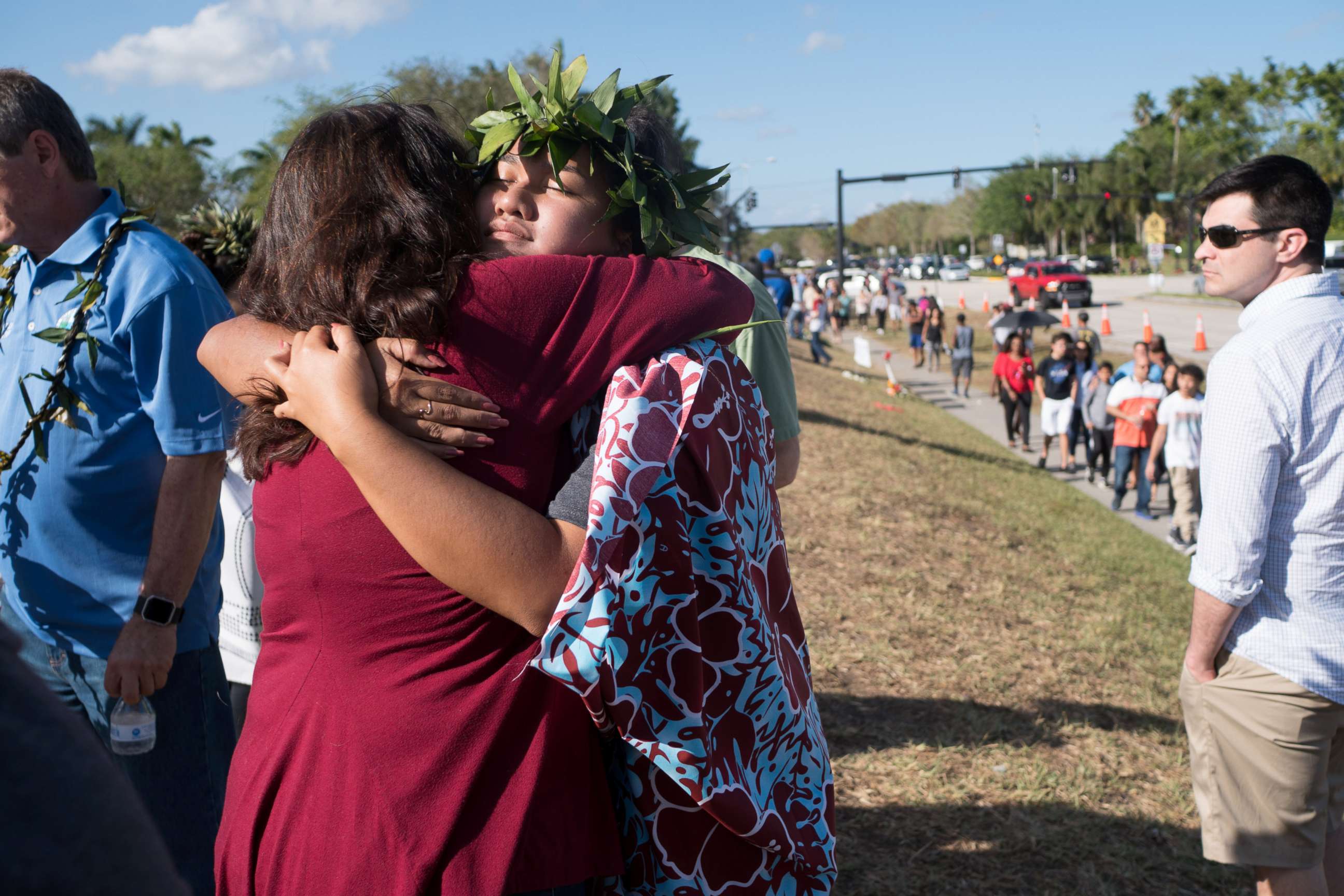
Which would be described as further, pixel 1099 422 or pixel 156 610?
pixel 1099 422

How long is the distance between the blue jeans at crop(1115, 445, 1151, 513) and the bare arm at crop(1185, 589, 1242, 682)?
31.9ft

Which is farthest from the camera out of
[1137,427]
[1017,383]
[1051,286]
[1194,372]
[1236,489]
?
[1051,286]

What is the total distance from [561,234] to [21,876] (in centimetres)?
128

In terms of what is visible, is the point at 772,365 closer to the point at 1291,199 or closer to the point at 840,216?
the point at 1291,199

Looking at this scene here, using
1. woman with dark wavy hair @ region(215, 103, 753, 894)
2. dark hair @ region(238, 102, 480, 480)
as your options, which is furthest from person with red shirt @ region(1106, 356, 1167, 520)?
dark hair @ region(238, 102, 480, 480)

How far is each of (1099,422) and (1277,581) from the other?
36.3ft

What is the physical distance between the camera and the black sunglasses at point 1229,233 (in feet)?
9.78

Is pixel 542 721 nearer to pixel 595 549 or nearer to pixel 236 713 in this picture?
pixel 595 549

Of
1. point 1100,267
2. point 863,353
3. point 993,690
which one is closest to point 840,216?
point 863,353

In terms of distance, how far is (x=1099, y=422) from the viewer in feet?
43.2

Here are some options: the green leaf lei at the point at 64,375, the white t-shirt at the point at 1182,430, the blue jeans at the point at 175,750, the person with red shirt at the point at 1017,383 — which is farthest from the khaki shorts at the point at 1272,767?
the person with red shirt at the point at 1017,383

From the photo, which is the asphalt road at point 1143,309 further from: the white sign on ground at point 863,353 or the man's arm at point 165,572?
the man's arm at point 165,572

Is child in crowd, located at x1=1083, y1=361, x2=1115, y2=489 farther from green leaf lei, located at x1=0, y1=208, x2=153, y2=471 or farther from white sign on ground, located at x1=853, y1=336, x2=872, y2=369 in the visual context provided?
green leaf lei, located at x1=0, y1=208, x2=153, y2=471

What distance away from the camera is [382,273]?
1533mm
